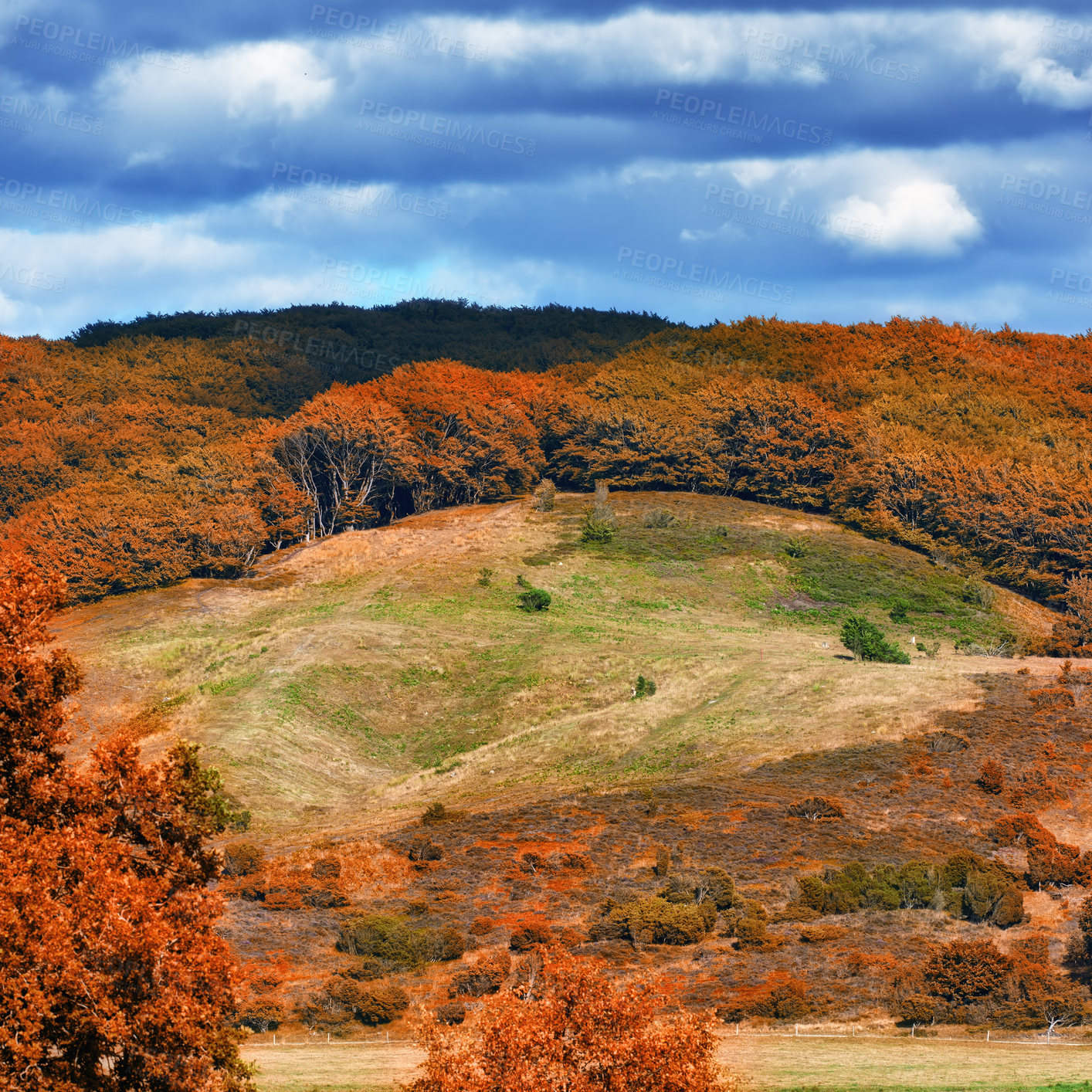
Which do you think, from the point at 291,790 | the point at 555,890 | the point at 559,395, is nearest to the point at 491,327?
the point at 559,395

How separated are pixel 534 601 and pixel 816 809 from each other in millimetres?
29043

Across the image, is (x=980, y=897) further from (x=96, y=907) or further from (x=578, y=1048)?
(x=96, y=907)

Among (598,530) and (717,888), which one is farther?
(598,530)

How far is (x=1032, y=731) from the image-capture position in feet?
127

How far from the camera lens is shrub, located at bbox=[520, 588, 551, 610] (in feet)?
200

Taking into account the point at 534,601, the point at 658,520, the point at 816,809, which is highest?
the point at 658,520

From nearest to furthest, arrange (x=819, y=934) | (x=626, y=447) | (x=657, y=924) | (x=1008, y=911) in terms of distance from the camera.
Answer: (x=819, y=934), (x=657, y=924), (x=1008, y=911), (x=626, y=447)

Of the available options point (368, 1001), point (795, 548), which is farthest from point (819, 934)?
point (795, 548)

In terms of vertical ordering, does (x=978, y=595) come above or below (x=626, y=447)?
below

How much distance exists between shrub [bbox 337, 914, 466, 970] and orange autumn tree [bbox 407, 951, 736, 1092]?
55.1 ft

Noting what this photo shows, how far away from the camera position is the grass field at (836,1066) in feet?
63.3

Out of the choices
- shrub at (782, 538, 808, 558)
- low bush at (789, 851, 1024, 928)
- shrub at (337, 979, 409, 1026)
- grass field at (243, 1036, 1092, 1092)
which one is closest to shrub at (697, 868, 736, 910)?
low bush at (789, 851, 1024, 928)

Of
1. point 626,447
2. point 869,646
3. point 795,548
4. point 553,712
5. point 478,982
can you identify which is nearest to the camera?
point 478,982

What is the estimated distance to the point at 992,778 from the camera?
35.6 metres
